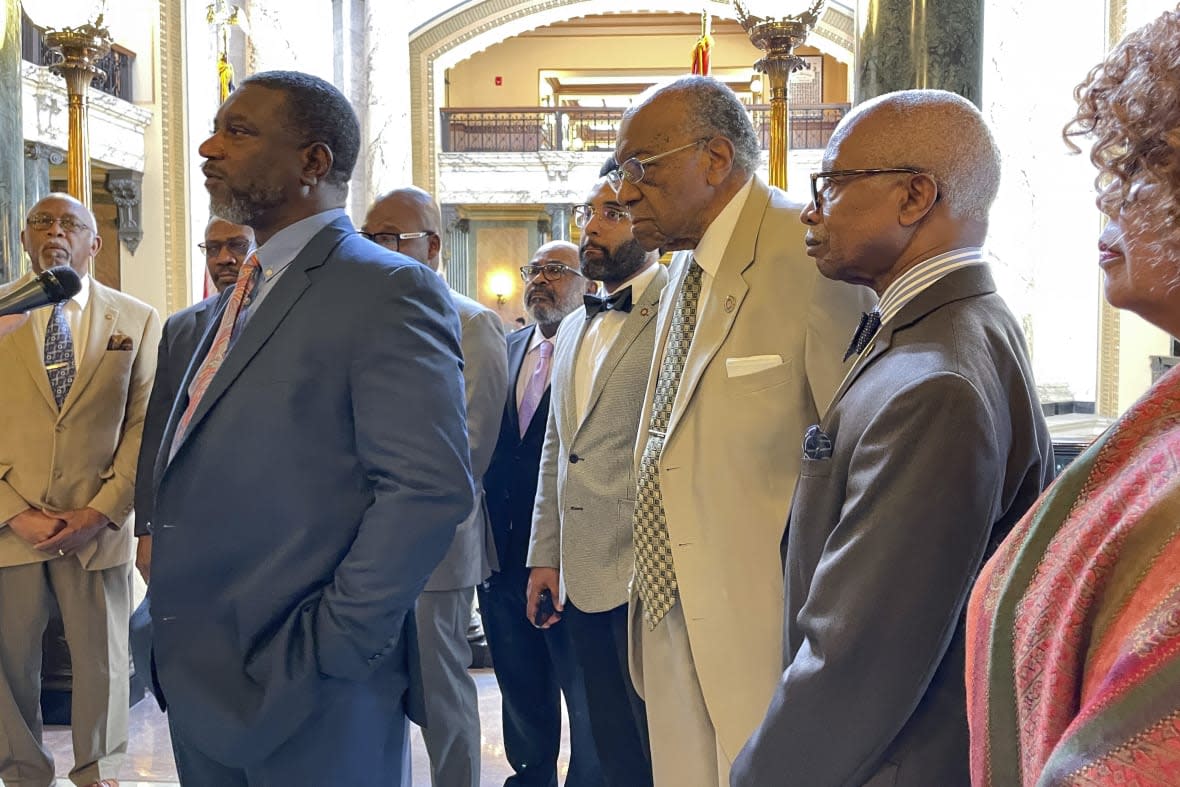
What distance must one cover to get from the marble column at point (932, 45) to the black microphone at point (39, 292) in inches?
94.8

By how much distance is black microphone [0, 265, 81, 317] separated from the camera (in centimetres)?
184

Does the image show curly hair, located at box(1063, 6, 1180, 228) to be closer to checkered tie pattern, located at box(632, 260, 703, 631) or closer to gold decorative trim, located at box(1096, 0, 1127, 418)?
checkered tie pattern, located at box(632, 260, 703, 631)

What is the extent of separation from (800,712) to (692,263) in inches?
44.5

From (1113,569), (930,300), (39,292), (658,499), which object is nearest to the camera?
(1113,569)

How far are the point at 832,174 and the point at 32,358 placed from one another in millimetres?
2881

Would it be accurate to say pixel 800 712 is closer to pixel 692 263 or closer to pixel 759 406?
pixel 759 406

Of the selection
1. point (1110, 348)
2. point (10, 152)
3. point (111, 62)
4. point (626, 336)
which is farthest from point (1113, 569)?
point (111, 62)

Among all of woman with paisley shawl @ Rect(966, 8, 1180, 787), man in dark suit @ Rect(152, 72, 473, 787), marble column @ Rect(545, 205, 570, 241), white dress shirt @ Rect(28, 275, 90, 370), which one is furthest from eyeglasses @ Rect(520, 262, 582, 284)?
marble column @ Rect(545, 205, 570, 241)

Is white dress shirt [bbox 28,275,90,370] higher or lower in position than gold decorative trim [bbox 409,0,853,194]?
lower

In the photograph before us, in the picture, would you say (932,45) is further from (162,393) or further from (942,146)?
(162,393)

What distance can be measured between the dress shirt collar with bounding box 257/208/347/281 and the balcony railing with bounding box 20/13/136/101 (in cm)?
1101

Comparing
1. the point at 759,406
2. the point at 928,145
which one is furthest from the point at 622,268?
the point at 928,145

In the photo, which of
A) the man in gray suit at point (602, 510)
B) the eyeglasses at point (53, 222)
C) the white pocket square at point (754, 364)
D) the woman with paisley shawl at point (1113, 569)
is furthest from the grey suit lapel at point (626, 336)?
the eyeglasses at point (53, 222)

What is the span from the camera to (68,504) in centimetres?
355
